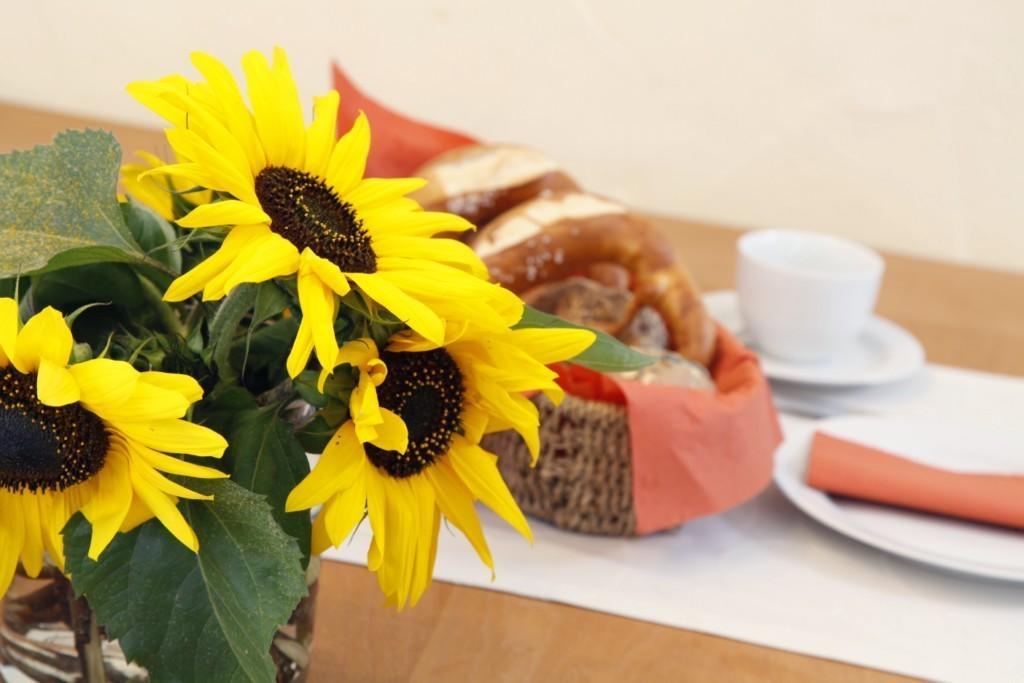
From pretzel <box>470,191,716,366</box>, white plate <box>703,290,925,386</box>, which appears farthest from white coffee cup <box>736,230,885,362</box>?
pretzel <box>470,191,716,366</box>

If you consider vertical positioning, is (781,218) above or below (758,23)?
below

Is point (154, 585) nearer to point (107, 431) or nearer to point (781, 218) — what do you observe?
point (107, 431)

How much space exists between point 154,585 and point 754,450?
38cm

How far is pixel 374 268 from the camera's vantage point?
14.3 inches

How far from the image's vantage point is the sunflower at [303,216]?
12.8 inches

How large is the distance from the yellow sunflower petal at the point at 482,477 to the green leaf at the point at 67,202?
115mm

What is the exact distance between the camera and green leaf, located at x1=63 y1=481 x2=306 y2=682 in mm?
358

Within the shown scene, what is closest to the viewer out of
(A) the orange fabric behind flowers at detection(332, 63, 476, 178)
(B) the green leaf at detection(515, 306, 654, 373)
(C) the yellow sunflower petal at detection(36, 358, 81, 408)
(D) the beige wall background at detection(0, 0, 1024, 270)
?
(C) the yellow sunflower petal at detection(36, 358, 81, 408)

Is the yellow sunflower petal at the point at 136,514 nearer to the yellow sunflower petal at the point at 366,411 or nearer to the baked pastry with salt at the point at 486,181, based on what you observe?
the yellow sunflower petal at the point at 366,411

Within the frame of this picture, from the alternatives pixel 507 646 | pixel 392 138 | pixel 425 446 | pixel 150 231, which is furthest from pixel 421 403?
pixel 392 138

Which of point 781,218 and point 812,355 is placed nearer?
point 812,355

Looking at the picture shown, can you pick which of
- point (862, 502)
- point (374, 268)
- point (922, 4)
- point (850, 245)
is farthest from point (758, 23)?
point (374, 268)

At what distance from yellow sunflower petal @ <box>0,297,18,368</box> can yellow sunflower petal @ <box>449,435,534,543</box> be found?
0.14 m

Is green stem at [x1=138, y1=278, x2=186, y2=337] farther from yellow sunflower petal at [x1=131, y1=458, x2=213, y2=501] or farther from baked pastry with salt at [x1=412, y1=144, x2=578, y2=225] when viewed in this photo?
baked pastry with salt at [x1=412, y1=144, x2=578, y2=225]
